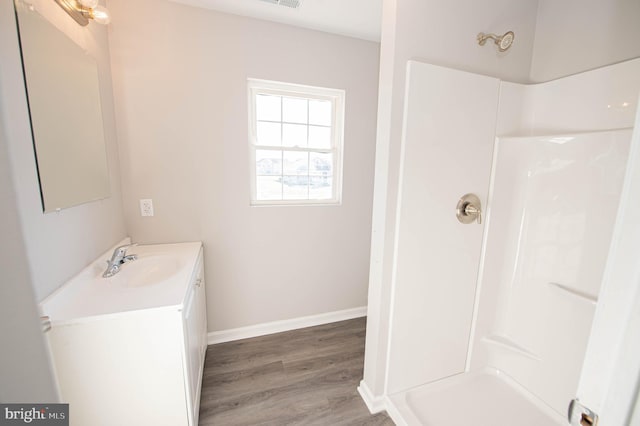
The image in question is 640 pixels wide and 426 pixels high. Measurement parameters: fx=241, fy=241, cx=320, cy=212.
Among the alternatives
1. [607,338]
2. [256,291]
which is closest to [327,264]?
[256,291]

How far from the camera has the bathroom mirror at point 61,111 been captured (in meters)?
0.95

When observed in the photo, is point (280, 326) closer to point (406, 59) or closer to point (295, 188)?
point (295, 188)

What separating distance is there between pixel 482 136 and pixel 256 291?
79.8 inches

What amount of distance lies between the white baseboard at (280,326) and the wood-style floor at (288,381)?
52 millimetres

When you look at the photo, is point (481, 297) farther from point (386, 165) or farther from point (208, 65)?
point (208, 65)

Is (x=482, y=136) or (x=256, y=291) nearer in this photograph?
(x=482, y=136)

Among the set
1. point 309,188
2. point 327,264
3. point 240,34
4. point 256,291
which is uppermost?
point 240,34

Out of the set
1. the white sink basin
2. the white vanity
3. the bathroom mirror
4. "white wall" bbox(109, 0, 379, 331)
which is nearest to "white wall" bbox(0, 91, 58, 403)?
the white vanity

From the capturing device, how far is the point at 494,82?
54.4 inches

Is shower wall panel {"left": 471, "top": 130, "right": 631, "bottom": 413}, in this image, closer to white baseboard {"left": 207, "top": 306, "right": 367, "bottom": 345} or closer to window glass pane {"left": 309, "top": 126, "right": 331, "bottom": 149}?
white baseboard {"left": 207, "top": 306, "right": 367, "bottom": 345}

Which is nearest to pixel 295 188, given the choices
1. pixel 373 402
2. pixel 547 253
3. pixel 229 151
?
pixel 229 151

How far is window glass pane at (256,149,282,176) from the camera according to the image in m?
2.05

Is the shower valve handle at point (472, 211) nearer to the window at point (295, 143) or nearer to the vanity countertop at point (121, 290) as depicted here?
the window at point (295, 143)

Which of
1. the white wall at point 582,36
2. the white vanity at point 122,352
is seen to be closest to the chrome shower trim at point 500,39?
the white wall at point 582,36
